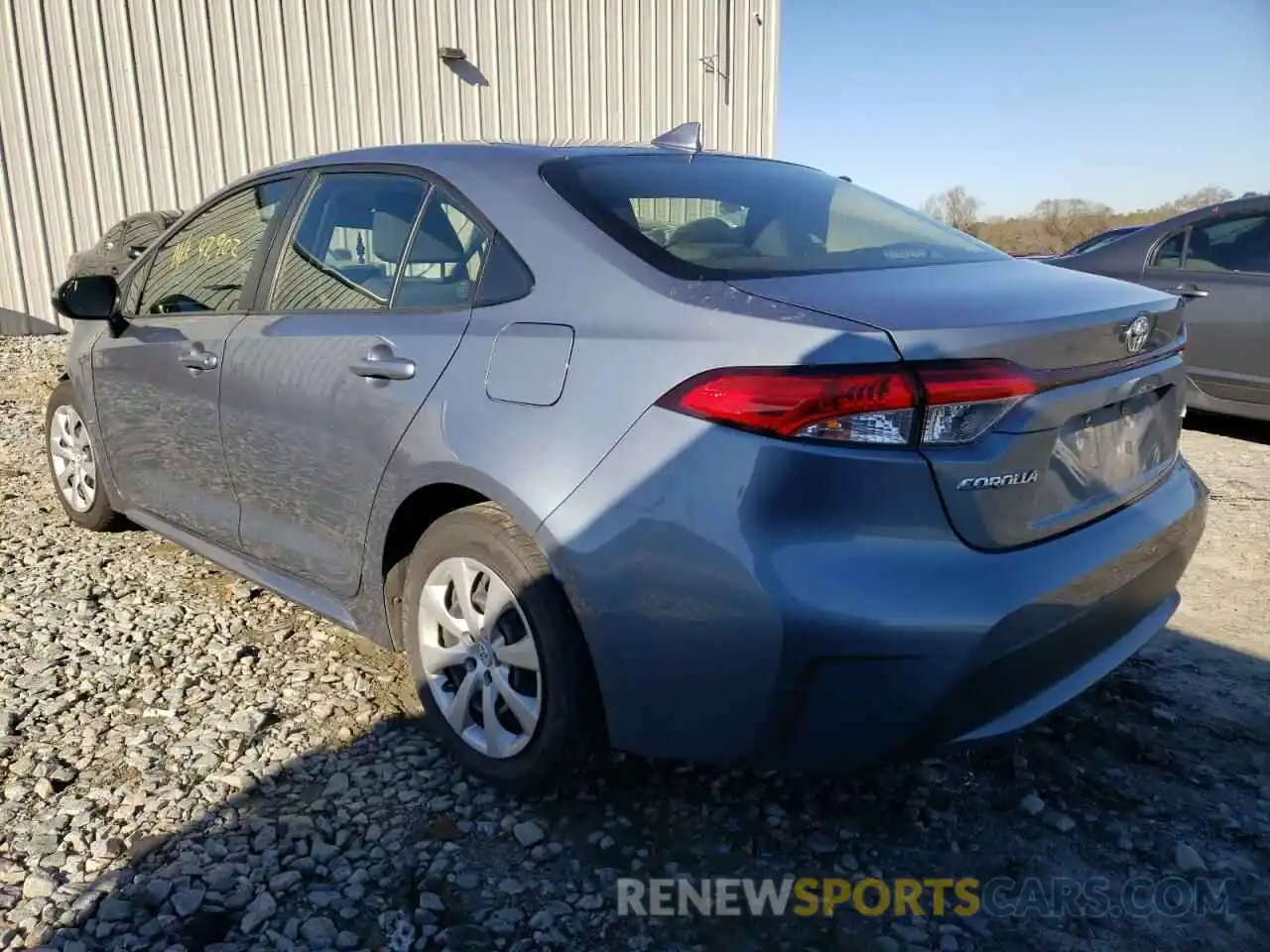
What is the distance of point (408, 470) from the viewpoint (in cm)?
232

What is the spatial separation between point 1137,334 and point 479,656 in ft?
5.65

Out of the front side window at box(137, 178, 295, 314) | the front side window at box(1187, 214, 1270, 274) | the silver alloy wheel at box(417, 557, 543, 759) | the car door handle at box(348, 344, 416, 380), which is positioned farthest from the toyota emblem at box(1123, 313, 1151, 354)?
the front side window at box(1187, 214, 1270, 274)

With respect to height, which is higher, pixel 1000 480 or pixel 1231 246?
pixel 1231 246

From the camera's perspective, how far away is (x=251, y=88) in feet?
32.3

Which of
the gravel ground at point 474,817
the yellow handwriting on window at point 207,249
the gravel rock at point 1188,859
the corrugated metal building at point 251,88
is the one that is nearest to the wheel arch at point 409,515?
the gravel ground at point 474,817

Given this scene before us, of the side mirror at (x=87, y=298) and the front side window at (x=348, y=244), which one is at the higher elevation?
the front side window at (x=348, y=244)

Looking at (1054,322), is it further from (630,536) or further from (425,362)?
(425,362)

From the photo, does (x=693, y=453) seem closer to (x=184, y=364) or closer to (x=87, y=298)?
(x=184, y=364)

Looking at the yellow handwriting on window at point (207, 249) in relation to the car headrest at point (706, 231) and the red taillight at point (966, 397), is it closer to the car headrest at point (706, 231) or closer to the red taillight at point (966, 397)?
the car headrest at point (706, 231)

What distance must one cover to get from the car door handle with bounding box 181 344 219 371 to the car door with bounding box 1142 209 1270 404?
5.30 meters

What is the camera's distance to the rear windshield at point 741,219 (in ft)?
7.05

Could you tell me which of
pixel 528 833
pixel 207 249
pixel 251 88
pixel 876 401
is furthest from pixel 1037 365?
pixel 251 88

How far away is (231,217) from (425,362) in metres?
1.45

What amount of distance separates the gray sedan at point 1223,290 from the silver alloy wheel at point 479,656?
4902mm
